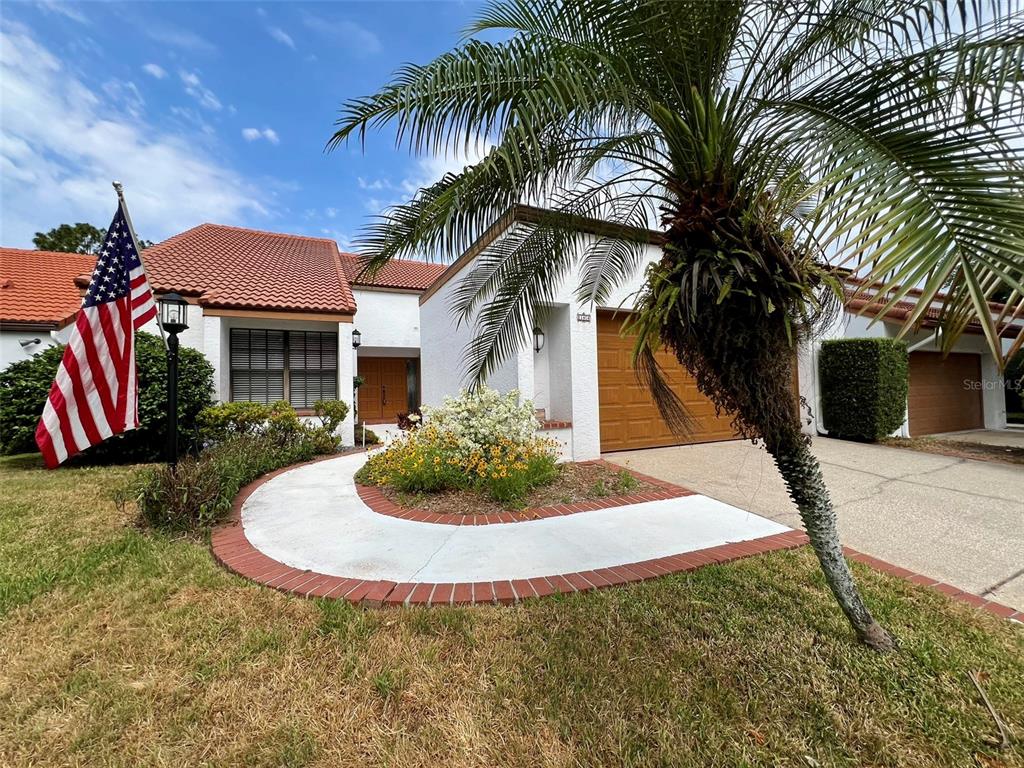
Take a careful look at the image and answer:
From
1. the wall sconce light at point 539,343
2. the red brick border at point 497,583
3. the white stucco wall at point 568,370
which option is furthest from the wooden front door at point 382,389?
the red brick border at point 497,583

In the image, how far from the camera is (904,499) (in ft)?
18.2

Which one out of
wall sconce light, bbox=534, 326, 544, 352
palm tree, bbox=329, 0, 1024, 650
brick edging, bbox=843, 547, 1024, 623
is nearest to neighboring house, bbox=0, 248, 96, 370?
wall sconce light, bbox=534, 326, 544, 352

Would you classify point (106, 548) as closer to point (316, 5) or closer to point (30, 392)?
point (30, 392)

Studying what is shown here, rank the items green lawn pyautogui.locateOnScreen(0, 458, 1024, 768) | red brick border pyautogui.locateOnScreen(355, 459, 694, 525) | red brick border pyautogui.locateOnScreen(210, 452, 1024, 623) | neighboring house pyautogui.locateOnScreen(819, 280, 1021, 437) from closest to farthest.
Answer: green lawn pyautogui.locateOnScreen(0, 458, 1024, 768) < red brick border pyautogui.locateOnScreen(210, 452, 1024, 623) < red brick border pyautogui.locateOnScreen(355, 459, 694, 525) < neighboring house pyautogui.locateOnScreen(819, 280, 1021, 437)

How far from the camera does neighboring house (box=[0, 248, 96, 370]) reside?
1173cm

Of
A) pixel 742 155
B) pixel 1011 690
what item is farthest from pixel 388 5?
pixel 1011 690

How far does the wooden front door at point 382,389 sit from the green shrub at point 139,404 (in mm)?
7312

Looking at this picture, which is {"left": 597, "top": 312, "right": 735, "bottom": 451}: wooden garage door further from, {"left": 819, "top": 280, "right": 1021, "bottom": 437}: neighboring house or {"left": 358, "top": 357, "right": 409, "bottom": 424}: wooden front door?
{"left": 358, "top": 357, "right": 409, "bottom": 424}: wooden front door

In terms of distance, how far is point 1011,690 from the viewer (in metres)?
2.23

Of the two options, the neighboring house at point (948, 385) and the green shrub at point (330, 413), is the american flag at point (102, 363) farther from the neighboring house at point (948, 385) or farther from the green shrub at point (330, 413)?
the neighboring house at point (948, 385)

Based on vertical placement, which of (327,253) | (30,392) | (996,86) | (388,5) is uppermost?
(327,253)

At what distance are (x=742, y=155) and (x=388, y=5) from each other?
15.7 feet

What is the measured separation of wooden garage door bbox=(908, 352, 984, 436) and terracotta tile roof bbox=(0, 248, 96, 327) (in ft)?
76.1

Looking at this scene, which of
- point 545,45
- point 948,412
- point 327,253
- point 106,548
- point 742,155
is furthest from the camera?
point 327,253
